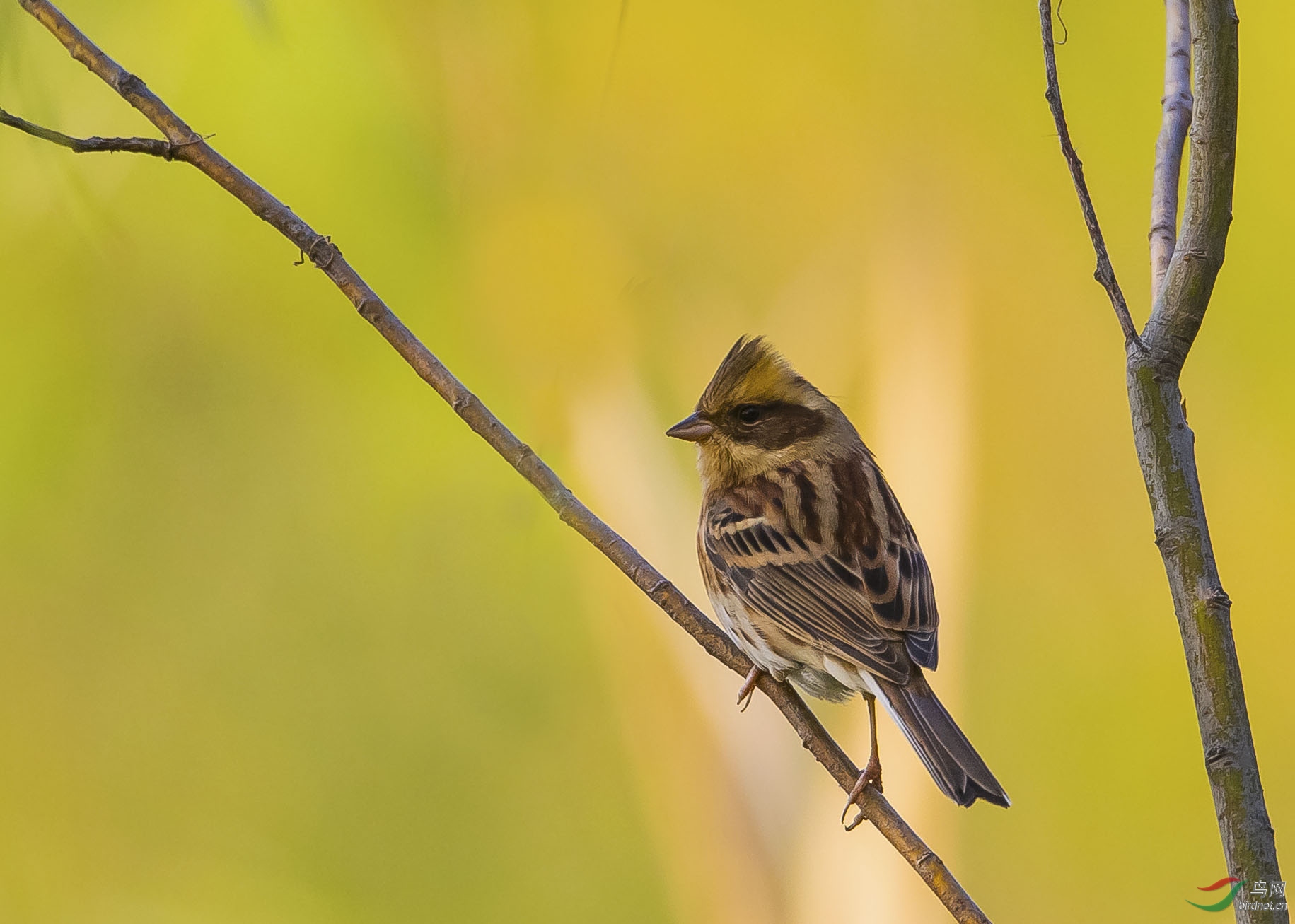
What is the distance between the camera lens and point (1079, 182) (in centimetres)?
103

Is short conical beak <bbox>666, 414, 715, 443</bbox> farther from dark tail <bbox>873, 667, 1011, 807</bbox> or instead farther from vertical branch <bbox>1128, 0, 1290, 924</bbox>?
vertical branch <bbox>1128, 0, 1290, 924</bbox>

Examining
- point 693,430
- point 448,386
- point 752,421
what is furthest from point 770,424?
point 448,386

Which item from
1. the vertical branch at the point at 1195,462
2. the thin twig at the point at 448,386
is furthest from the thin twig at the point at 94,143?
the vertical branch at the point at 1195,462

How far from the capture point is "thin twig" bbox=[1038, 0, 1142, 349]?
1.01 meters

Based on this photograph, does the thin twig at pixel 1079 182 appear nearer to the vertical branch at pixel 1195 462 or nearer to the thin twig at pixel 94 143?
the vertical branch at pixel 1195 462

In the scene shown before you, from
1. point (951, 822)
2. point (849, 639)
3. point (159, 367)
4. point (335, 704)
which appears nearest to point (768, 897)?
point (951, 822)

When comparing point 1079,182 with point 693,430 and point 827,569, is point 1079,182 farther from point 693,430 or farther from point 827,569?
point 693,430

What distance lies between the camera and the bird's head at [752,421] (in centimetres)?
185

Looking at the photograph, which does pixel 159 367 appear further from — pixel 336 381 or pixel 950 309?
pixel 950 309

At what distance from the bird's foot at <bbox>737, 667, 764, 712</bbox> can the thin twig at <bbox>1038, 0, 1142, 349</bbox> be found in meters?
0.63

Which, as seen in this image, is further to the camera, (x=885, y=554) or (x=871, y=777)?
(x=885, y=554)

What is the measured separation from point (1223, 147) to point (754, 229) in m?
1.67

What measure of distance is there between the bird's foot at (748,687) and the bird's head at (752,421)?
1.23ft

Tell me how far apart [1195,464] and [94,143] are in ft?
3.47
